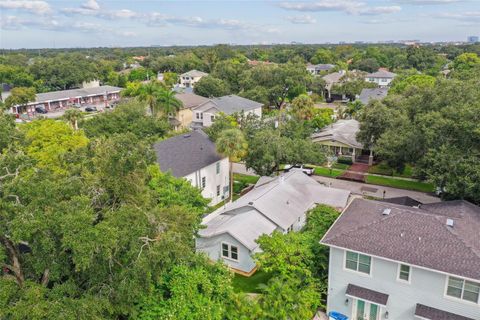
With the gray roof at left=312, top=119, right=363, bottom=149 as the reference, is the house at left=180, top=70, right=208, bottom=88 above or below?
above

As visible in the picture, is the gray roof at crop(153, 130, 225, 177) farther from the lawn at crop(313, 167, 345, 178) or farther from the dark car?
the dark car

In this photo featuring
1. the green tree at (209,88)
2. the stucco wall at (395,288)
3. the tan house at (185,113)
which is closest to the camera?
the stucco wall at (395,288)

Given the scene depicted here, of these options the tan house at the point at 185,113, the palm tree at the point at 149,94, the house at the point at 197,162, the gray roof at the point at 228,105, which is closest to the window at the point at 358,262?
the house at the point at 197,162

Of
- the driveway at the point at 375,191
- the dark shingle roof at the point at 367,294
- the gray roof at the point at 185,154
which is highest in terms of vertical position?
the gray roof at the point at 185,154

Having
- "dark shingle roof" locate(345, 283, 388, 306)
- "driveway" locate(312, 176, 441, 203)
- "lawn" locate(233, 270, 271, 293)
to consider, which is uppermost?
"dark shingle roof" locate(345, 283, 388, 306)

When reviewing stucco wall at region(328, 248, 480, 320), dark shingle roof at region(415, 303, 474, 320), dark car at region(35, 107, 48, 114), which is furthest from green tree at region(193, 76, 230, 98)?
dark shingle roof at region(415, 303, 474, 320)

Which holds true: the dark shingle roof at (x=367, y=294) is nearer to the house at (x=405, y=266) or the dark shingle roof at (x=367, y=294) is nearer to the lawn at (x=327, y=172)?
the house at (x=405, y=266)
